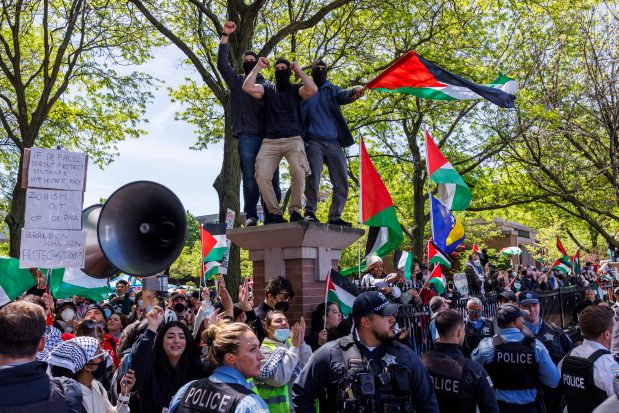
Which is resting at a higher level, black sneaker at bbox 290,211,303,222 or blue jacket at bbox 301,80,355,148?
blue jacket at bbox 301,80,355,148

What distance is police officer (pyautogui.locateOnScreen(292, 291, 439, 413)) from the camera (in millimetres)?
3670

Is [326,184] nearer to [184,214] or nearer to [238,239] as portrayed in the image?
[238,239]

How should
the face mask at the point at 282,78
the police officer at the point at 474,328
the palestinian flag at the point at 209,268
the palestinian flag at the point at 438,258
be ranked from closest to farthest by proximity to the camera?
the face mask at the point at 282,78 < the police officer at the point at 474,328 < the palestinian flag at the point at 209,268 < the palestinian flag at the point at 438,258

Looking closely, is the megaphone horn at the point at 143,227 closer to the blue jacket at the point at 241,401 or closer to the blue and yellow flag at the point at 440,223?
the blue jacket at the point at 241,401

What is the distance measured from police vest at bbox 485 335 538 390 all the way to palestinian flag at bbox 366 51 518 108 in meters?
3.31

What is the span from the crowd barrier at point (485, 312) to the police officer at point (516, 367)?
1.93m

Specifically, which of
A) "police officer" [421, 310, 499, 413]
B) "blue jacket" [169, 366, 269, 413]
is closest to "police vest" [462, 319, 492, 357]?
"police officer" [421, 310, 499, 413]

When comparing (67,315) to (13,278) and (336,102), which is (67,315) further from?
(336,102)

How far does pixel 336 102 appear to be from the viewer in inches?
318

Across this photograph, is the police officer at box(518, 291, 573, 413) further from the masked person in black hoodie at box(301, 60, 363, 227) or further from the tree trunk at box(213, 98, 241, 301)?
the tree trunk at box(213, 98, 241, 301)

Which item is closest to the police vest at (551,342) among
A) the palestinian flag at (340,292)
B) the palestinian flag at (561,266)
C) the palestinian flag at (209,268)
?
the palestinian flag at (340,292)

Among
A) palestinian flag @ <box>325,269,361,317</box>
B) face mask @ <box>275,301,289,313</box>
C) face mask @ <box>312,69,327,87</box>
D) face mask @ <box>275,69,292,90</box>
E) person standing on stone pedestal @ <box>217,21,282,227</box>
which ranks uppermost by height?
face mask @ <box>312,69,327,87</box>

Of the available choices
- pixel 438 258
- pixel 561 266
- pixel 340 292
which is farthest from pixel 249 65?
pixel 561 266

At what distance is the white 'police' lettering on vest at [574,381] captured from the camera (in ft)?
16.2
